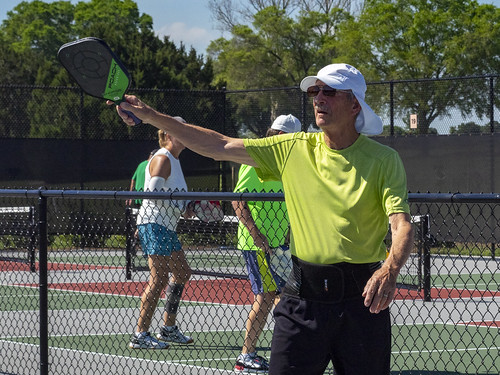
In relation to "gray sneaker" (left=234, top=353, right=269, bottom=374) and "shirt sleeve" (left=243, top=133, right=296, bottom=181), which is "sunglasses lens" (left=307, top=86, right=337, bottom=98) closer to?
"shirt sleeve" (left=243, top=133, right=296, bottom=181)

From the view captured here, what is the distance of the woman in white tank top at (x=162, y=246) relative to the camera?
25.6 feet

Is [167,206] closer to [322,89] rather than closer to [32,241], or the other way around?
[322,89]

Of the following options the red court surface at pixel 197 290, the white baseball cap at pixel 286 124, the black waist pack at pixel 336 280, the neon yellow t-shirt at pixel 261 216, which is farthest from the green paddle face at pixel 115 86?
the red court surface at pixel 197 290

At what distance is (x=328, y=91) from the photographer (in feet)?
14.0

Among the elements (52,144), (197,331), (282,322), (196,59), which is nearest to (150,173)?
(197,331)

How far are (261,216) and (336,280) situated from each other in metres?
3.12

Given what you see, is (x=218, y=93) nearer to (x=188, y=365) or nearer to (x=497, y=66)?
(x=188, y=365)

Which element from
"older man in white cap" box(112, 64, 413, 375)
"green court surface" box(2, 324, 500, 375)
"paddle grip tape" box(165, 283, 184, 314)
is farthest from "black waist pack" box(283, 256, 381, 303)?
"paddle grip tape" box(165, 283, 184, 314)

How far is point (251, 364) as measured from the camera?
276 inches

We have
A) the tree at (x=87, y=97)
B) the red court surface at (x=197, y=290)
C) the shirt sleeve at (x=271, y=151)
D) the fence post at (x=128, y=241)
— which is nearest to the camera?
the shirt sleeve at (x=271, y=151)

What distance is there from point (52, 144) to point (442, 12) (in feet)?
78.9

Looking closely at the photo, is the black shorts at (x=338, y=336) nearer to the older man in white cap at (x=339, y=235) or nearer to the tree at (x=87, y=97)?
the older man in white cap at (x=339, y=235)

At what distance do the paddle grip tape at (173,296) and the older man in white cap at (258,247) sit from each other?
1.00 metres

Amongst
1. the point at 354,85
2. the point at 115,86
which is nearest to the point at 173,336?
the point at 115,86
